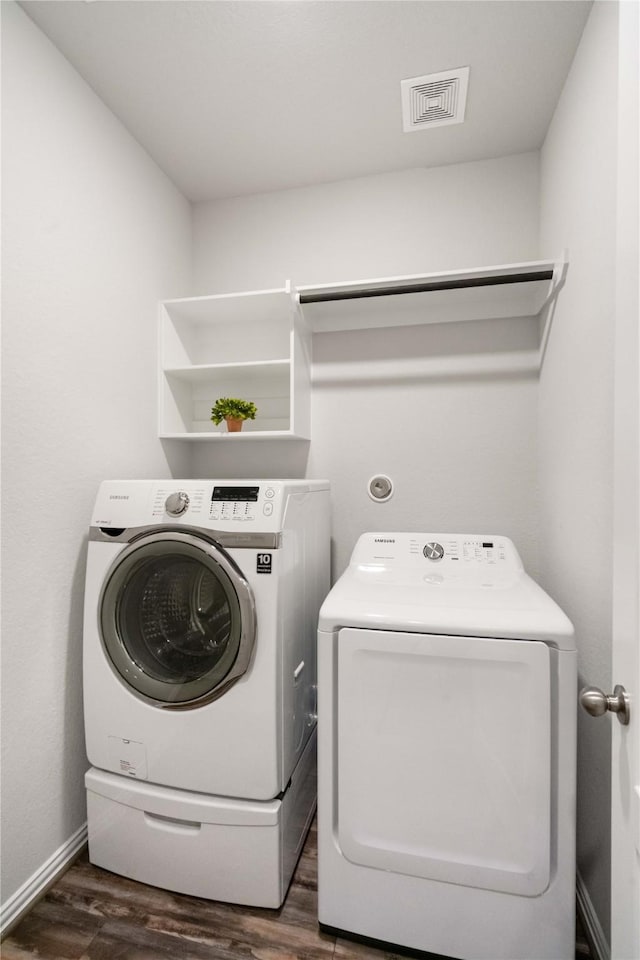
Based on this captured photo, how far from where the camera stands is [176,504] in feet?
4.55

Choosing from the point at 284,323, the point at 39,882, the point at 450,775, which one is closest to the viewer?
the point at 450,775

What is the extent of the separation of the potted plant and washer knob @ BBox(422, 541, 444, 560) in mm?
952

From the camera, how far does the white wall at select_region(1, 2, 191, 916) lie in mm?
1271

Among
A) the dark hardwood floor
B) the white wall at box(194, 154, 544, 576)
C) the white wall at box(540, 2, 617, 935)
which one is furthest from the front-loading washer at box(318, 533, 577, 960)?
the white wall at box(194, 154, 544, 576)

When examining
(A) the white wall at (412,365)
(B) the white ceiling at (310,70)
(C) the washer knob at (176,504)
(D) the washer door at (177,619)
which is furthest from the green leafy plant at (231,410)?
(B) the white ceiling at (310,70)

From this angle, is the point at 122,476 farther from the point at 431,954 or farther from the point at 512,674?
the point at 431,954

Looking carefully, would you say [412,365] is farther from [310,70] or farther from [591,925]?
[591,925]

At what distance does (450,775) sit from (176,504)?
1.05m

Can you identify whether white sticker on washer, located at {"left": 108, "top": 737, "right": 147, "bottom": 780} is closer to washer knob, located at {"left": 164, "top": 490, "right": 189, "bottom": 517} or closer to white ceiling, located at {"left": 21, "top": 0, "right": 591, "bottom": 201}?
washer knob, located at {"left": 164, "top": 490, "right": 189, "bottom": 517}

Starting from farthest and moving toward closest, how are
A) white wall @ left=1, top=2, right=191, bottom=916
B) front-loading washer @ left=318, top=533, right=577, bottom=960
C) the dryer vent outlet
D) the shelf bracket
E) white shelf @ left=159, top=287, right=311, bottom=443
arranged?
1. the dryer vent outlet
2. white shelf @ left=159, top=287, right=311, bottom=443
3. the shelf bracket
4. white wall @ left=1, top=2, right=191, bottom=916
5. front-loading washer @ left=318, top=533, right=577, bottom=960

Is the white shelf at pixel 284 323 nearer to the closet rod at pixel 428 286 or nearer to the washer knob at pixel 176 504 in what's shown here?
the closet rod at pixel 428 286

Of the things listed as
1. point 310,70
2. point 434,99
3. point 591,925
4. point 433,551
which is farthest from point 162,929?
point 434,99

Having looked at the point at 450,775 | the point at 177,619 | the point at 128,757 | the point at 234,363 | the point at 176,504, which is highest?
the point at 234,363

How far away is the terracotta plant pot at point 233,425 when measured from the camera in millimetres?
1954
